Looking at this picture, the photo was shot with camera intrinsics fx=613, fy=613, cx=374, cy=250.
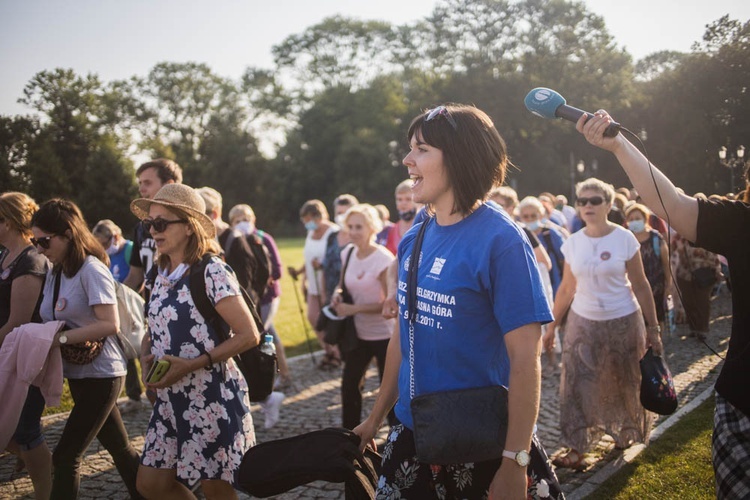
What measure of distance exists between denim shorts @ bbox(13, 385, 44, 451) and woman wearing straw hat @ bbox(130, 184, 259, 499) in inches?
51.3

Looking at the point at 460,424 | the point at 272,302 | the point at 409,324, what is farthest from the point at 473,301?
the point at 272,302

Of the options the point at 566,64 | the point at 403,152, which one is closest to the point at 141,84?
the point at 403,152

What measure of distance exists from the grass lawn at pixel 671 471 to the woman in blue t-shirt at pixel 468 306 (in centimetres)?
264

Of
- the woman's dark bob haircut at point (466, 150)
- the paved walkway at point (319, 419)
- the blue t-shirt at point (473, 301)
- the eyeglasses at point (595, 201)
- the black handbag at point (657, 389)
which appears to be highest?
the woman's dark bob haircut at point (466, 150)

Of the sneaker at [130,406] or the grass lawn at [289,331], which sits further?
the grass lawn at [289,331]

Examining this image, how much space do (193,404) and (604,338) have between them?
357cm

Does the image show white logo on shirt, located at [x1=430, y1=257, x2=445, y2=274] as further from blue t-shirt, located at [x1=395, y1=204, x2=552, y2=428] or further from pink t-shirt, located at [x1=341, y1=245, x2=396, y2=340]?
pink t-shirt, located at [x1=341, y1=245, x2=396, y2=340]

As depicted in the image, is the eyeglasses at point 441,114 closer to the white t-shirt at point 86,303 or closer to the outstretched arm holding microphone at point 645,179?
the outstretched arm holding microphone at point 645,179

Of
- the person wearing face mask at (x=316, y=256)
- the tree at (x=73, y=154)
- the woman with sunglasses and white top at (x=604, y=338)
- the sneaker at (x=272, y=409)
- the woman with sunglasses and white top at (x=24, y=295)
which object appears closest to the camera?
the woman with sunglasses and white top at (x=24, y=295)

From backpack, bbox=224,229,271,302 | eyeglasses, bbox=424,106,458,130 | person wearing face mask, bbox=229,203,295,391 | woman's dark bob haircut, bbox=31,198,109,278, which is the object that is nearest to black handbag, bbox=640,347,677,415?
eyeglasses, bbox=424,106,458,130

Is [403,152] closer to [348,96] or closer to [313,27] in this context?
[348,96]

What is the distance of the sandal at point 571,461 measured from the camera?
5004 mm

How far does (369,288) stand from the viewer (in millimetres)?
5914

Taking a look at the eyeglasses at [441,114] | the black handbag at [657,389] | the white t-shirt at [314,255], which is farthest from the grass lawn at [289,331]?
the eyeglasses at [441,114]
